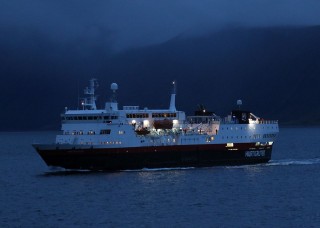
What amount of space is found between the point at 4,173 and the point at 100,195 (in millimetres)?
31523

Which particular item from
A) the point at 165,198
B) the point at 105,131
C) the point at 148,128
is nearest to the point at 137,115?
the point at 148,128

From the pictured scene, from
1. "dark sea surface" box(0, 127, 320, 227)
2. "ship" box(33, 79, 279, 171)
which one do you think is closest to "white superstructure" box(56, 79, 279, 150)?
"ship" box(33, 79, 279, 171)

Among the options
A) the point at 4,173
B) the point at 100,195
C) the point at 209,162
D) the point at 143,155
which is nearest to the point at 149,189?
the point at 100,195

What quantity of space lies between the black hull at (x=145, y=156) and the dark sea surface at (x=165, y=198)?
35.4 inches

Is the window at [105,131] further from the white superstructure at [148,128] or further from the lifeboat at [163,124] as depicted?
the lifeboat at [163,124]

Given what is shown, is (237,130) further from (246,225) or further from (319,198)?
(246,225)

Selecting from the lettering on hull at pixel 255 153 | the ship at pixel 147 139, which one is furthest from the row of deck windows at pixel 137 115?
the lettering on hull at pixel 255 153

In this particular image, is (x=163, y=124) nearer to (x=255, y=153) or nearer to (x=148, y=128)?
(x=148, y=128)

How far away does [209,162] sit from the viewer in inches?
3113

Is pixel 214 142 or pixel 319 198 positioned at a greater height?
pixel 214 142

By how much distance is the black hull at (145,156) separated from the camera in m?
72.2

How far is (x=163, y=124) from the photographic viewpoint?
252 feet

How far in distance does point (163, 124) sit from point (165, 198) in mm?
18414

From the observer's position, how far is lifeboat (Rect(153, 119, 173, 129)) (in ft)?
252
